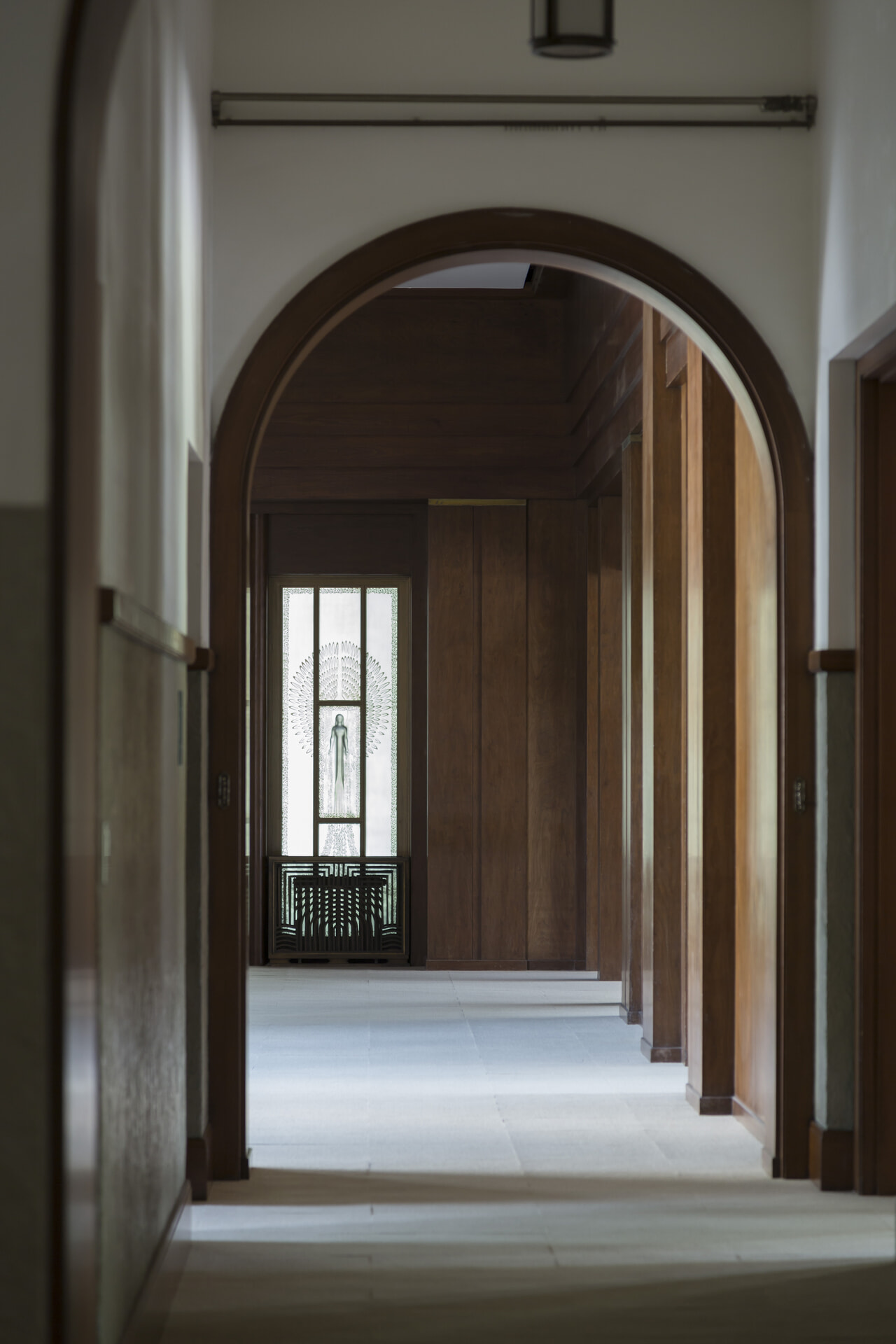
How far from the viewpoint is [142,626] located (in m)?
2.97

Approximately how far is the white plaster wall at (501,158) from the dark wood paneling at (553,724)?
15.6 feet

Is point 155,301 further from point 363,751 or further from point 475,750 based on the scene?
point 363,751

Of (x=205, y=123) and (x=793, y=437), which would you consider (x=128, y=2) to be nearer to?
(x=205, y=123)

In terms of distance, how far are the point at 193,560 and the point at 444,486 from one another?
5108mm

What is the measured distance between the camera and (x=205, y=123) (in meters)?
4.40

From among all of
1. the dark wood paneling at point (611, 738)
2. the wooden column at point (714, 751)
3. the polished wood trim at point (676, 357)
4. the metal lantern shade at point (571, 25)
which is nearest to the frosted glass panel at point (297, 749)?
the dark wood paneling at point (611, 738)

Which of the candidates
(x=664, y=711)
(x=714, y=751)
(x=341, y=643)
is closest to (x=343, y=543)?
(x=341, y=643)

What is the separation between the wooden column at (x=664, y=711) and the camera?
6242 millimetres

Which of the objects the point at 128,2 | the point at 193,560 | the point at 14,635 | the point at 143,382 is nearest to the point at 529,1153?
the point at 193,560

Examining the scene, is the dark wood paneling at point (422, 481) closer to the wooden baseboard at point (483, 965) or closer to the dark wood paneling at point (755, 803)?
the wooden baseboard at point (483, 965)

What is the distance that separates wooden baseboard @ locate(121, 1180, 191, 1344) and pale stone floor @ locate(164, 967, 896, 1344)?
47 mm

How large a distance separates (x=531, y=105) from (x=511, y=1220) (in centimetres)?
315

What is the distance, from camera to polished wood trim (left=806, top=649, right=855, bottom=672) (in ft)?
14.3

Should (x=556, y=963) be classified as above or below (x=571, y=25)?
below
